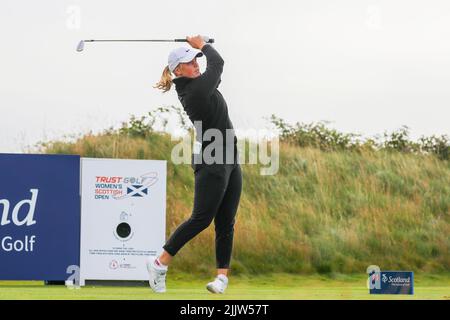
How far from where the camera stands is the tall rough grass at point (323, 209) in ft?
48.4

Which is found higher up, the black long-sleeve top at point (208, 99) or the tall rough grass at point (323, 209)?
the black long-sleeve top at point (208, 99)

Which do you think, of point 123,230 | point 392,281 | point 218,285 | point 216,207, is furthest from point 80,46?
point 392,281

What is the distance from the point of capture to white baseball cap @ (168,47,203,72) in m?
7.44

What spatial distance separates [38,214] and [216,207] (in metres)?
3.70

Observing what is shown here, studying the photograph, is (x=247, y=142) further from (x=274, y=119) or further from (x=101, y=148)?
(x=101, y=148)

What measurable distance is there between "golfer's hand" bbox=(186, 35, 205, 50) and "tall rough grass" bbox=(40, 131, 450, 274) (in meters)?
7.05

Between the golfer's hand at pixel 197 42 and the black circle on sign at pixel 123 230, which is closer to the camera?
the golfer's hand at pixel 197 42

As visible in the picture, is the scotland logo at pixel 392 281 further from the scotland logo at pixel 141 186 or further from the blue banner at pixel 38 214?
the blue banner at pixel 38 214

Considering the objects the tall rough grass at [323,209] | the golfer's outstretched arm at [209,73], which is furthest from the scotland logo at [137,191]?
the golfer's outstretched arm at [209,73]

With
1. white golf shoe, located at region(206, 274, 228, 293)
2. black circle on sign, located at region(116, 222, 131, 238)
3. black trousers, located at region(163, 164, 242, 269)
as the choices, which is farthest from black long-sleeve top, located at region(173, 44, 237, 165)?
black circle on sign, located at region(116, 222, 131, 238)

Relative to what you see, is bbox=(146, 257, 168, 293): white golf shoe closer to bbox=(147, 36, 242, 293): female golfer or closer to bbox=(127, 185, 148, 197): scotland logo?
bbox=(147, 36, 242, 293): female golfer

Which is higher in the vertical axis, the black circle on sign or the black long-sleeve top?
the black long-sleeve top

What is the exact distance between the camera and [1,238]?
415 inches

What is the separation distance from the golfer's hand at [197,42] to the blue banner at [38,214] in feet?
11.6
